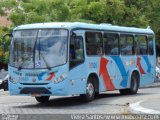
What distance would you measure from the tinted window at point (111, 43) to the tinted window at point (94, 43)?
0.50m

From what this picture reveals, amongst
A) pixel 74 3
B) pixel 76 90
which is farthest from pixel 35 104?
pixel 74 3

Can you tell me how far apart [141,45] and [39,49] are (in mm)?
7694

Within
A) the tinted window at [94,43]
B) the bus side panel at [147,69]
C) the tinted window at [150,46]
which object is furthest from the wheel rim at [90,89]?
the tinted window at [150,46]

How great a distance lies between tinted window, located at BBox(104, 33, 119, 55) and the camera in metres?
21.5

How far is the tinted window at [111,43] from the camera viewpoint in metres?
21.5

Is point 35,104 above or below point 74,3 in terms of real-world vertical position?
below

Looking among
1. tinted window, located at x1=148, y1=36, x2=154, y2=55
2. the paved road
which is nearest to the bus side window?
the paved road

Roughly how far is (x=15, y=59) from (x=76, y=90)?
240 cm

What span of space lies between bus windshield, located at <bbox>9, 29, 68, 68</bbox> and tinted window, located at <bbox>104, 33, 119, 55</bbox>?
333cm

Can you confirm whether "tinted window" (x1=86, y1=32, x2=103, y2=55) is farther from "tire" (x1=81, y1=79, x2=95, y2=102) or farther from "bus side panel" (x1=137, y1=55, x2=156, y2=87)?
"bus side panel" (x1=137, y1=55, x2=156, y2=87)

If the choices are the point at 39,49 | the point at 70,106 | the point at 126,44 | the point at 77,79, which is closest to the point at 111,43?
the point at 126,44

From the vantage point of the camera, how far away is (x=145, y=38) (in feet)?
83.8

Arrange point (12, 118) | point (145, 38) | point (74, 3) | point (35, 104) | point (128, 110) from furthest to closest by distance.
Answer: point (74, 3), point (145, 38), point (35, 104), point (128, 110), point (12, 118)

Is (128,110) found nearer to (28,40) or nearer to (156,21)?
(28,40)
